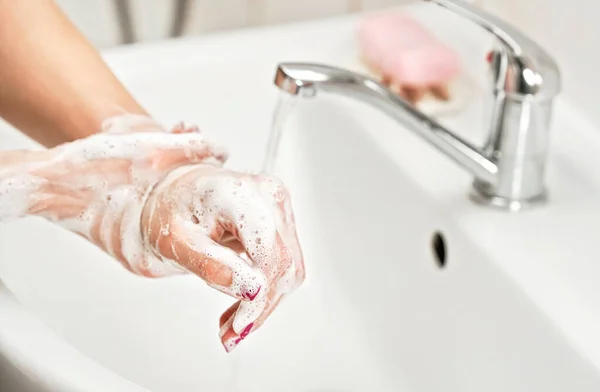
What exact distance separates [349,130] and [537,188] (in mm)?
199

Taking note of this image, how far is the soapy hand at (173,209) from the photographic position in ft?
1.48

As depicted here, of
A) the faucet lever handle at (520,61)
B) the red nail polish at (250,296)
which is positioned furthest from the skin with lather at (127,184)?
the faucet lever handle at (520,61)

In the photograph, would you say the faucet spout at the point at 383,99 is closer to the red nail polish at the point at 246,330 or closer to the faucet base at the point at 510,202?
the faucet base at the point at 510,202

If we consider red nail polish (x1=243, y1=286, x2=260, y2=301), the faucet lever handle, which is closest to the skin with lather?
red nail polish (x1=243, y1=286, x2=260, y2=301)

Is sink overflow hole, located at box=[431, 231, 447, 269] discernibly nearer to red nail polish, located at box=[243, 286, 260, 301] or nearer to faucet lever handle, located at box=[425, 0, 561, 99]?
faucet lever handle, located at box=[425, 0, 561, 99]

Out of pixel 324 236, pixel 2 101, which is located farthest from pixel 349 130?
pixel 2 101

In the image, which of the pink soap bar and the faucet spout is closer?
the faucet spout

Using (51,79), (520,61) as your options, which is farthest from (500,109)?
(51,79)

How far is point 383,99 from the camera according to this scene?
60 cm

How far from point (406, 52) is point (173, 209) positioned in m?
0.36

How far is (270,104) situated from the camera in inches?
33.1

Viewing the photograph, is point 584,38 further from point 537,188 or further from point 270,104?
point 270,104

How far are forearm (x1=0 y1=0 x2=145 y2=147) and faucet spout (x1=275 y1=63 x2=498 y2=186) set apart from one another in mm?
107

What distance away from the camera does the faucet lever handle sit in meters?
0.58
